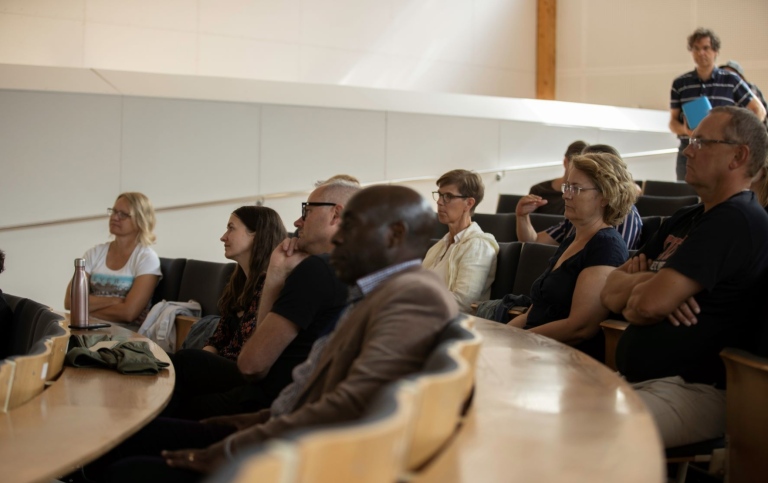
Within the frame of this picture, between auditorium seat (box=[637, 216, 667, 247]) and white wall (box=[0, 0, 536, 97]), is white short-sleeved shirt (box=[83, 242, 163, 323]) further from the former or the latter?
white wall (box=[0, 0, 536, 97])

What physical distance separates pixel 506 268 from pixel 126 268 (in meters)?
2.21

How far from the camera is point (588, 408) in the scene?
5.59ft

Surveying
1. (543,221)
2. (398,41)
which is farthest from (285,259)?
(398,41)

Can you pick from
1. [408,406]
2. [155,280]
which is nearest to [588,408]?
[408,406]

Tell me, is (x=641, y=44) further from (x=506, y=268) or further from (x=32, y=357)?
(x=32, y=357)

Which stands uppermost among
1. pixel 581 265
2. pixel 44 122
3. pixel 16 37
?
pixel 16 37

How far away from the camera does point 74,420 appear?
1.86 m

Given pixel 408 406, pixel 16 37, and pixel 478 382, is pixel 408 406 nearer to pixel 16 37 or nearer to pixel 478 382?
pixel 478 382

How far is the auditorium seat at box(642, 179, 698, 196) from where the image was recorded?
258 inches

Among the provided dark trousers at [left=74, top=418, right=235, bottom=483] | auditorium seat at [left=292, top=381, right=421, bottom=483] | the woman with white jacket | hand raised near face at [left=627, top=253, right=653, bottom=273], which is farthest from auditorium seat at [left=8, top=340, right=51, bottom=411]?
the woman with white jacket

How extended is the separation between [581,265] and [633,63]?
23.5ft

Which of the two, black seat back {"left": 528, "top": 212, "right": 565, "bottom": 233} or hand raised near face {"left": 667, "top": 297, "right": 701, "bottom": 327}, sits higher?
black seat back {"left": 528, "top": 212, "right": 565, "bottom": 233}

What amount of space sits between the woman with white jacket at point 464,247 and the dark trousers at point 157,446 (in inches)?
80.5

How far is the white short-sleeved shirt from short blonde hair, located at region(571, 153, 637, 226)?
8.94 ft
